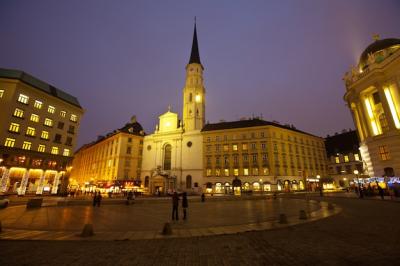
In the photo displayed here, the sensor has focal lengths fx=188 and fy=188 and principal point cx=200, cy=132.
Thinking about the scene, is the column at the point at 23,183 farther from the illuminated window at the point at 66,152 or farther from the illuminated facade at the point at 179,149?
the illuminated facade at the point at 179,149

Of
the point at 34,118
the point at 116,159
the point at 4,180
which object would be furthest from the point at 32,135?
the point at 116,159

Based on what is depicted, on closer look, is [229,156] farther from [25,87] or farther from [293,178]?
[25,87]

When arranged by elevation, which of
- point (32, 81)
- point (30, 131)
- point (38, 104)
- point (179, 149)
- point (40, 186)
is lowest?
point (40, 186)

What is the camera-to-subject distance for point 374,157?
28.0 meters

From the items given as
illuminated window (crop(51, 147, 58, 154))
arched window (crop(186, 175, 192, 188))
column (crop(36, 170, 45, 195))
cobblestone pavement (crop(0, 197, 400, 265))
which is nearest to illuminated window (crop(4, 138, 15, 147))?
illuminated window (crop(51, 147, 58, 154))

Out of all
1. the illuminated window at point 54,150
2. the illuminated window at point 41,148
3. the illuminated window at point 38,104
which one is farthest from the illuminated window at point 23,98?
the illuminated window at point 54,150

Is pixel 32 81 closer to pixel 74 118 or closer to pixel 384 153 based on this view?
pixel 74 118

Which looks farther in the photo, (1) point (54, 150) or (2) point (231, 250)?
(1) point (54, 150)

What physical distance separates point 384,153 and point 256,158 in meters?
26.6

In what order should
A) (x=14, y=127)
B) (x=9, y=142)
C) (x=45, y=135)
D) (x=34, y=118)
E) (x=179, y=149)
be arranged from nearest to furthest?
1. (x=9, y=142)
2. (x=14, y=127)
3. (x=34, y=118)
4. (x=45, y=135)
5. (x=179, y=149)

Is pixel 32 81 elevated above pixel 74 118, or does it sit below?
above

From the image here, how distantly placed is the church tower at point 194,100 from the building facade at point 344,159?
45.9 metres

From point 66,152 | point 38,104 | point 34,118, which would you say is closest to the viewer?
point 34,118

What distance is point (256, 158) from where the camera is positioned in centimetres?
5066
